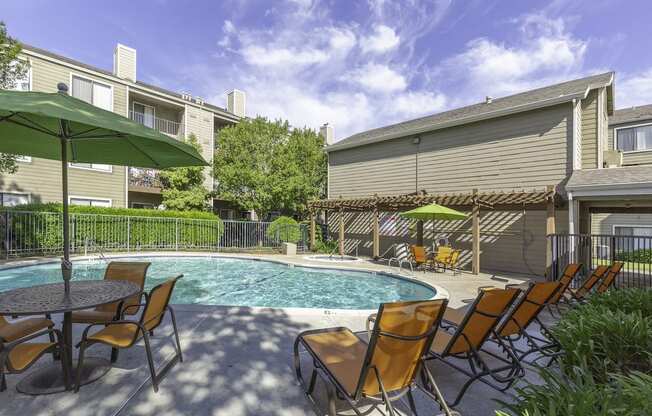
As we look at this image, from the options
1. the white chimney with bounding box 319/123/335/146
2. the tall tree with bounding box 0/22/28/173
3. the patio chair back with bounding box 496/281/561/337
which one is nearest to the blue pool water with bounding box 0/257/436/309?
the tall tree with bounding box 0/22/28/173

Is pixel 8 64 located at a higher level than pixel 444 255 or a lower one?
higher

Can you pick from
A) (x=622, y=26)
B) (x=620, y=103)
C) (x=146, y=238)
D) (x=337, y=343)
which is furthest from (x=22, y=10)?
(x=620, y=103)

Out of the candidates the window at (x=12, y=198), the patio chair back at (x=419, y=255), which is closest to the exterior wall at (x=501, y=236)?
the patio chair back at (x=419, y=255)

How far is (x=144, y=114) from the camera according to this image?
19.0 m

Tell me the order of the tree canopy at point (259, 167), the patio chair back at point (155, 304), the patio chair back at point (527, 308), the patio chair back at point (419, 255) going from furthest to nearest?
the tree canopy at point (259, 167)
the patio chair back at point (419, 255)
the patio chair back at point (527, 308)
the patio chair back at point (155, 304)

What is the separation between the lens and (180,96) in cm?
2116

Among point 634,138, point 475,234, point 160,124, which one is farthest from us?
point 160,124

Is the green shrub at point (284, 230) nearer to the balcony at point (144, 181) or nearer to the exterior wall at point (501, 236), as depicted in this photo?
the exterior wall at point (501, 236)

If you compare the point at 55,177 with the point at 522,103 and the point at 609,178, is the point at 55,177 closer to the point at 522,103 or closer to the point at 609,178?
the point at 522,103

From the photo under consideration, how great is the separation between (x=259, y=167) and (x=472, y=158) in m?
11.0

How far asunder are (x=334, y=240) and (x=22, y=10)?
15.2 m

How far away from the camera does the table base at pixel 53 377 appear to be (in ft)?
9.23

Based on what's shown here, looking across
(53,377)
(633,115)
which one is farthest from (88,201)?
(633,115)

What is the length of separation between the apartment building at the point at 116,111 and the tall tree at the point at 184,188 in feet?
2.82
